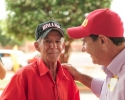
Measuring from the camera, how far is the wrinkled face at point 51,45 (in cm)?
112

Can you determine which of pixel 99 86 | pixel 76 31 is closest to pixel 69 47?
pixel 99 86

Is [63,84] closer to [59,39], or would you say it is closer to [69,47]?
[59,39]

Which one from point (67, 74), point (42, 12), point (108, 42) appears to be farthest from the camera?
point (42, 12)

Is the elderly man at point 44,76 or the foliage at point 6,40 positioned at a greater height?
the foliage at point 6,40

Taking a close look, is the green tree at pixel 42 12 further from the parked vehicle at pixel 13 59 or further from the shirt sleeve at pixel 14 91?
the shirt sleeve at pixel 14 91

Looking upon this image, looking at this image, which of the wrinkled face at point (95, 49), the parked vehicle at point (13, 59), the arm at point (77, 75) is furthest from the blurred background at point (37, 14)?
the wrinkled face at point (95, 49)

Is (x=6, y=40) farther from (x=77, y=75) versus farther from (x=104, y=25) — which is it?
(x=104, y=25)

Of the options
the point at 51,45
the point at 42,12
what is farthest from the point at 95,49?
the point at 42,12

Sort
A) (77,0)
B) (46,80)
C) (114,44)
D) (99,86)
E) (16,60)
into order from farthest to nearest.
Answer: (16,60)
(77,0)
(99,86)
(46,80)
(114,44)

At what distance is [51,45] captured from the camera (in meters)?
1.12

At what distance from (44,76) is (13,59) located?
1.99 m

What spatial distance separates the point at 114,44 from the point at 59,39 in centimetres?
26

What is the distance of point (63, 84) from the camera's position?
3.86 ft

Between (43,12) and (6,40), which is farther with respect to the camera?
(6,40)
